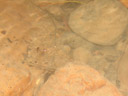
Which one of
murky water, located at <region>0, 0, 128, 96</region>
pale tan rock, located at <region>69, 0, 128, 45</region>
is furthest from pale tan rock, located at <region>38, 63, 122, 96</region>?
pale tan rock, located at <region>69, 0, 128, 45</region>

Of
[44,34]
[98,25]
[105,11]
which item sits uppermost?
[105,11]

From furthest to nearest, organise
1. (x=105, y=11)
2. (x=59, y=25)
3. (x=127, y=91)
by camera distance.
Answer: (x=59, y=25) → (x=105, y=11) → (x=127, y=91)

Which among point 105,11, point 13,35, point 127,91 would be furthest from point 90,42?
point 13,35

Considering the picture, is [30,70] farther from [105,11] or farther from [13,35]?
[105,11]

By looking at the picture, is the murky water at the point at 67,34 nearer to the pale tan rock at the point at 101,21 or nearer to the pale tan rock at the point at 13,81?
the pale tan rock at the point at 101,21

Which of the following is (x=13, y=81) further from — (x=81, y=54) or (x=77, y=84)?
(x=81, y=54)

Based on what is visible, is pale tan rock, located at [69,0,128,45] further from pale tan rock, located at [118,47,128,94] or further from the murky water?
pale tan rock, located at [118,47,128,94]

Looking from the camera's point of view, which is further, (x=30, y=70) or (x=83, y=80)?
(x=30, y=70)
